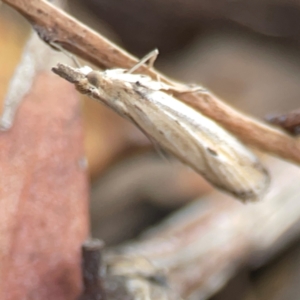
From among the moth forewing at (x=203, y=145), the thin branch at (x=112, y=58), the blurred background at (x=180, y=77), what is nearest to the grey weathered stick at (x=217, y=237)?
the blurred background at (x=180, y=77)

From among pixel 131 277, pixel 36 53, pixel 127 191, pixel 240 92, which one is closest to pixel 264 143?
pixel 131 277

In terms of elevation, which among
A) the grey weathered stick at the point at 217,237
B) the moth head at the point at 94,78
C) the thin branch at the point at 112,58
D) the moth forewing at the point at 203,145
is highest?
the thin branch at the point at 112,58

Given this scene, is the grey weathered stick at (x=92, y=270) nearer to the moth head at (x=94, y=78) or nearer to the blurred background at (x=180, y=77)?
the moth head at (x=94, y=78)

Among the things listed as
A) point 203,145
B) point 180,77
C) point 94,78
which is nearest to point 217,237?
point 203,145

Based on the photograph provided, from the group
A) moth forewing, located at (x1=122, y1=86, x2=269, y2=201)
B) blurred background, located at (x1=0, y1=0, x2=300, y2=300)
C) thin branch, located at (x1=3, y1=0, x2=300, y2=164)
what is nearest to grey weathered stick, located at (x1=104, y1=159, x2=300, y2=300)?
blurred background, located at (x1=0, y1=0, x2=300, y2=300)

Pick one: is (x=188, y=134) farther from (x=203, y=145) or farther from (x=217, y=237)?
(x=217, y=237)
